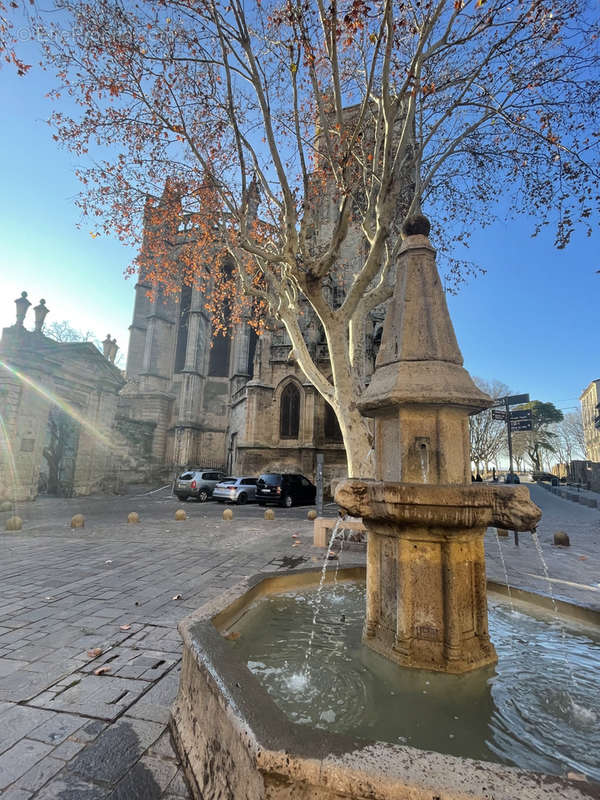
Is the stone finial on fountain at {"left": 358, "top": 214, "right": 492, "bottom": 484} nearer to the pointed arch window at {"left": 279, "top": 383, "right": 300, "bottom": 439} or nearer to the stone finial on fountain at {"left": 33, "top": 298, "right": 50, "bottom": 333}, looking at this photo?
the stone finial on fountain at {"left": 33, "top": 298, "right": 50, "bottom": 333}

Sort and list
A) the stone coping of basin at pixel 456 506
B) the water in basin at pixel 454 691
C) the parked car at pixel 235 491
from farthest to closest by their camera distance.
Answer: the parked car at pixel 235 491, the stone coping of basin at pixel 456 506, the water in basin at pixel 454 691

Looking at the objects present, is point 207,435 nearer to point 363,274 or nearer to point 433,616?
point 363,274

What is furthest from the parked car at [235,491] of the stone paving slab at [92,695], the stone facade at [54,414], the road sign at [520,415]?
the road sign at [520,415]

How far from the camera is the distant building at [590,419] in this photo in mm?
49906

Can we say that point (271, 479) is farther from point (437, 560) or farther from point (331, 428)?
point (437, 560)

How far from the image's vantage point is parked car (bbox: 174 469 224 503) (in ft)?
63.0

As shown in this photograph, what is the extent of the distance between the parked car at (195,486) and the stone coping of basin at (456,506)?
1800 cm

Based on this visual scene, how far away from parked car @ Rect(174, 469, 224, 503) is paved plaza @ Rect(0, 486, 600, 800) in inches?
382

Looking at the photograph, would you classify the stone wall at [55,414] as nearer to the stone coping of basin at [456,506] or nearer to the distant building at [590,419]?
the stone coping of basin at [456,506]

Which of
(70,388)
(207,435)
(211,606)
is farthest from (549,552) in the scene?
(207,435)

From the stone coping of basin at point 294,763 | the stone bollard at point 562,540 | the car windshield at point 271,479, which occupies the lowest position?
the stone bollard at point 562,540

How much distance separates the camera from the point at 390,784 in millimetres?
1154

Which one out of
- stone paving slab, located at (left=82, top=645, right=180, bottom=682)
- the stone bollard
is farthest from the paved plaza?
the stone bollard

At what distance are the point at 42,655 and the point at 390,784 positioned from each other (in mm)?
3153
